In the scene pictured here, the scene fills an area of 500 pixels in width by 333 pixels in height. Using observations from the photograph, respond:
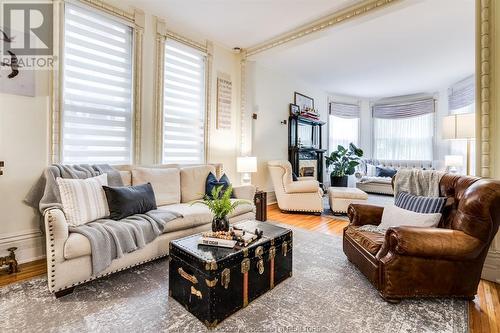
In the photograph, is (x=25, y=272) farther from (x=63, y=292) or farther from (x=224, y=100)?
(x=224, y=100)

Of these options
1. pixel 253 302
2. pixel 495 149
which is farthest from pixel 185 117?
pixel 495 149

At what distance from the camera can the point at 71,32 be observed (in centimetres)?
275

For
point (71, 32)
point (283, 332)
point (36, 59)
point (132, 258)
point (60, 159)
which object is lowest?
point (283, 332)

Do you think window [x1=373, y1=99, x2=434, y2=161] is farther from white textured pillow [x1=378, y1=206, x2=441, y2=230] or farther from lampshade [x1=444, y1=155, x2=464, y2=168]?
white textured pillow [x1=378, y1=206, x2=441, y2=230]

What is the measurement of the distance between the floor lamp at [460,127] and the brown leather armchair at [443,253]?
1.08m

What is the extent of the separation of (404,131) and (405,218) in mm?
6398

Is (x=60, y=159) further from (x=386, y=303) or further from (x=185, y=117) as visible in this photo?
(x=386, y=303)

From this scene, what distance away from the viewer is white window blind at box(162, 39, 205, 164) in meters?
3.64

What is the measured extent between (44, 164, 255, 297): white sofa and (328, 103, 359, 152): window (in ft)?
15.6

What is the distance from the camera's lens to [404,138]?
7.47 m

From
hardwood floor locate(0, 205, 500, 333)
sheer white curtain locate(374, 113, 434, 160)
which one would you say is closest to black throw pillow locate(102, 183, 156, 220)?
hardwood floor locate(0, 205, 500, 333)

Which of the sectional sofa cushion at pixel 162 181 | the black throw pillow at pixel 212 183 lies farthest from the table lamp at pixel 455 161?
the sectional sofa cushion at pixel 162 181

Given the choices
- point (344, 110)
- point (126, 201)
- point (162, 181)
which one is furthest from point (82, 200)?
point (344, 110)

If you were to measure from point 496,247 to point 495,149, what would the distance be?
85 cm
